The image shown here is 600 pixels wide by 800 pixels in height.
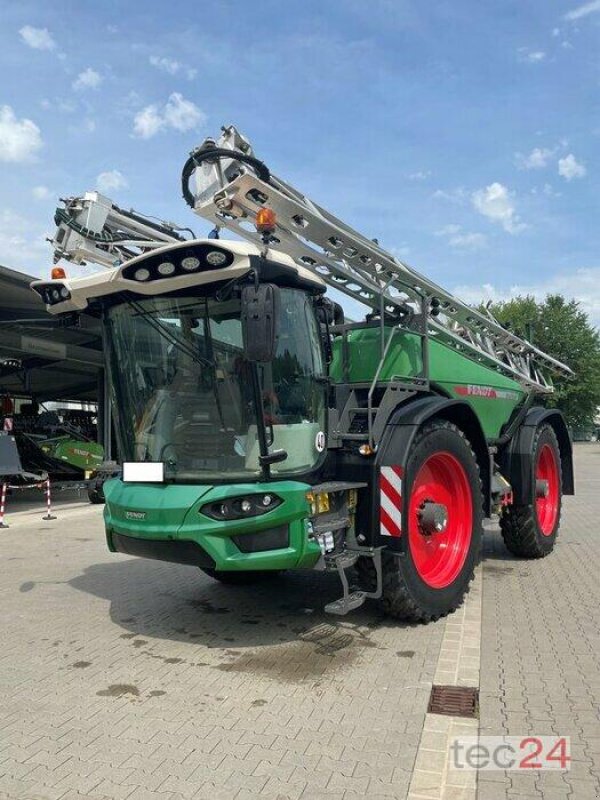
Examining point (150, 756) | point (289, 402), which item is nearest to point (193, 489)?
point (289, 402)

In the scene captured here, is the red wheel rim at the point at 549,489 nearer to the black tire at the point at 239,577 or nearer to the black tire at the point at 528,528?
the black tire at the point at 528,528

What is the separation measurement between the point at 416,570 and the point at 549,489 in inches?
161

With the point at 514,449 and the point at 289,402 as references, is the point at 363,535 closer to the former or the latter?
the point at 289,402

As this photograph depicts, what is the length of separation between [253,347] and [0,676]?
2.75m

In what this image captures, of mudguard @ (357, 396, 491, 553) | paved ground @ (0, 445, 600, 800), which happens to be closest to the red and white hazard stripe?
mudguard @ (357, 396, 491, 553)

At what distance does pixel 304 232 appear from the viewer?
18.4 ft

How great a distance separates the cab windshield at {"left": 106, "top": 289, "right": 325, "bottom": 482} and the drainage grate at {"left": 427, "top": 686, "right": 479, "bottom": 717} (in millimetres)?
1680

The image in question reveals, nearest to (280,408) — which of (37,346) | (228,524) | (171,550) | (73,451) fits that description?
(228,524)

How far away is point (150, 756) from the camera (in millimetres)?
3229

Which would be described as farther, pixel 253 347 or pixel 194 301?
pixel 194 301

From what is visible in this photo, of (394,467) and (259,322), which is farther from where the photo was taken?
(394,467)

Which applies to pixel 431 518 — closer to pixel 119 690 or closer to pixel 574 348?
pixel 119 690

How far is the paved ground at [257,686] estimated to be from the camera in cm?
304

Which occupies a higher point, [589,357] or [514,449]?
[589,357]
